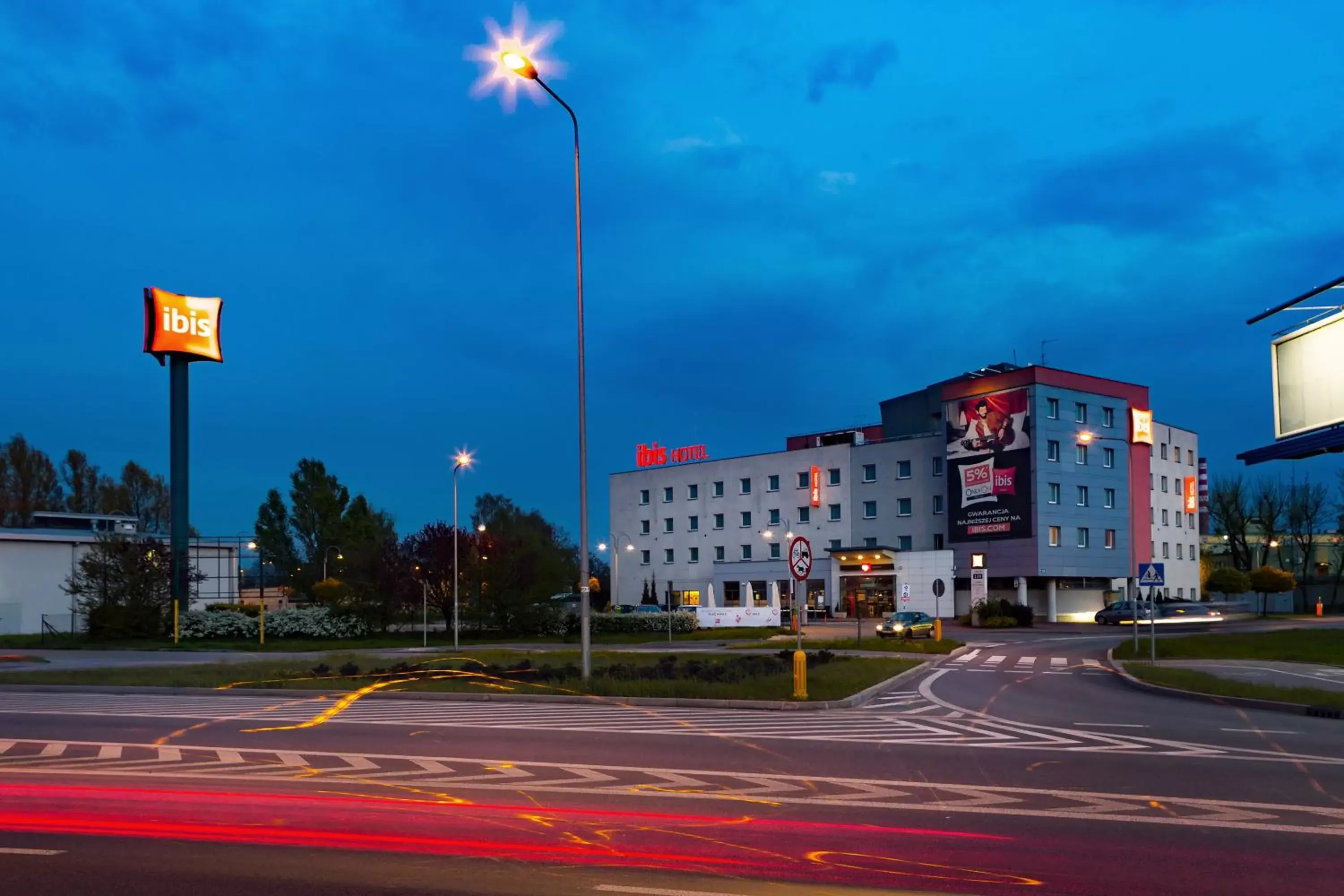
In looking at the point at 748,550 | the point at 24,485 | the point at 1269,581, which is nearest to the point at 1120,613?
the point at 1269,581

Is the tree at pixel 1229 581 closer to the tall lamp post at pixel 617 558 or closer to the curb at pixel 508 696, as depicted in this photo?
the tall lamp post at pixel 617 558

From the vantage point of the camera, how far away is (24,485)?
301 feet

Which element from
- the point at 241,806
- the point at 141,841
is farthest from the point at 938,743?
the point at 141,841

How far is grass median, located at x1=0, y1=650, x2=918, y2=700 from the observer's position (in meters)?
22.3

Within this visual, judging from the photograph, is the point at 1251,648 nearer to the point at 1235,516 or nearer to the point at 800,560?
the point at 800,560

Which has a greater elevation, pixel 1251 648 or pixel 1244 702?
pixel 1244 702

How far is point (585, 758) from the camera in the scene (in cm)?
1380

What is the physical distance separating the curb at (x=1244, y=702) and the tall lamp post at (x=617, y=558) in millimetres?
71832

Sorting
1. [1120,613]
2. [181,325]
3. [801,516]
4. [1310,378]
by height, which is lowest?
[1120,613]

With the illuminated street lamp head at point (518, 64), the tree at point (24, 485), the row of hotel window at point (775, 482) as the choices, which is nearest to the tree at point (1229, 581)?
the row of hotel window at point (775, 482)

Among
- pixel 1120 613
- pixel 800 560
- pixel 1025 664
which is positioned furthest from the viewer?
pixel 1120 613

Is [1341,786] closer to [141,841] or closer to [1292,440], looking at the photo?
[1292,440]

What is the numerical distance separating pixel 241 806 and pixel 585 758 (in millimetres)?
4527

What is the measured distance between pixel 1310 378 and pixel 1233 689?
27.8 feet
